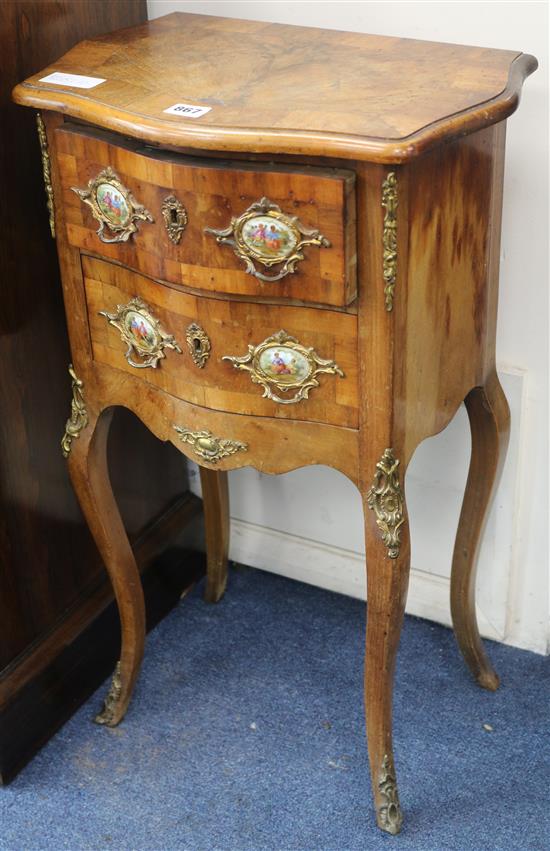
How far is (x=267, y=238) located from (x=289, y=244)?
0.08 ft

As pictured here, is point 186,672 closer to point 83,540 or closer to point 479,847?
point 83,540

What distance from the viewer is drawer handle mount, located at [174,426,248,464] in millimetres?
1349

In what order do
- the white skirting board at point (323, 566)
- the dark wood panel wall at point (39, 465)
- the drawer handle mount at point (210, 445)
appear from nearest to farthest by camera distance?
1. the drawer handle mount at point (210, 445)
2. the dark wood panel wall at point (39, 465)
3. the white skirting board at point (323, 566)

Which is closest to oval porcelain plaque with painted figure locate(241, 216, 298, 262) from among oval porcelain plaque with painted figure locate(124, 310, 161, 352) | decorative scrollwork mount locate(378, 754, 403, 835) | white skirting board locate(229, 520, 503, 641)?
oval porcelain plaque with painted figure locate(124, 310, 161, 352)

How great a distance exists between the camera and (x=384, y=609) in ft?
4.47

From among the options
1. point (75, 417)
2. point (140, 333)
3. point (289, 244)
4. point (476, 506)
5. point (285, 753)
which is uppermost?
point (289, 244)

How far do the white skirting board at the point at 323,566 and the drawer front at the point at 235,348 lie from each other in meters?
0.67

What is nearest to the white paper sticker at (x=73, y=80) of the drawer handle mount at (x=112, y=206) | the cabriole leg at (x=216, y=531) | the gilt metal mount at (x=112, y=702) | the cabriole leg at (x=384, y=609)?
the drawer handle mount at (x=112, y=206)

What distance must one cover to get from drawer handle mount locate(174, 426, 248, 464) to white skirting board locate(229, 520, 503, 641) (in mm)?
625

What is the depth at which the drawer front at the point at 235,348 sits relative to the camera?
1234mm

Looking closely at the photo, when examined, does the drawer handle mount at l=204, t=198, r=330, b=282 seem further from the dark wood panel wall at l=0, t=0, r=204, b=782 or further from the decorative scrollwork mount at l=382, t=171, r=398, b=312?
the dark wood panel wall at l=0, t=0, r=204, b=782

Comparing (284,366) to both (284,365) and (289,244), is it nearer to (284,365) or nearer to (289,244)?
(284,365)

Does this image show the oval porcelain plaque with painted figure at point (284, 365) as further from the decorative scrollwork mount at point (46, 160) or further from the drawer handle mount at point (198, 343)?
the decorative scrollwork mount at point (46, 160)

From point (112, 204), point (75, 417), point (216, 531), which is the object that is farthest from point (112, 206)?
point (216, 531)
